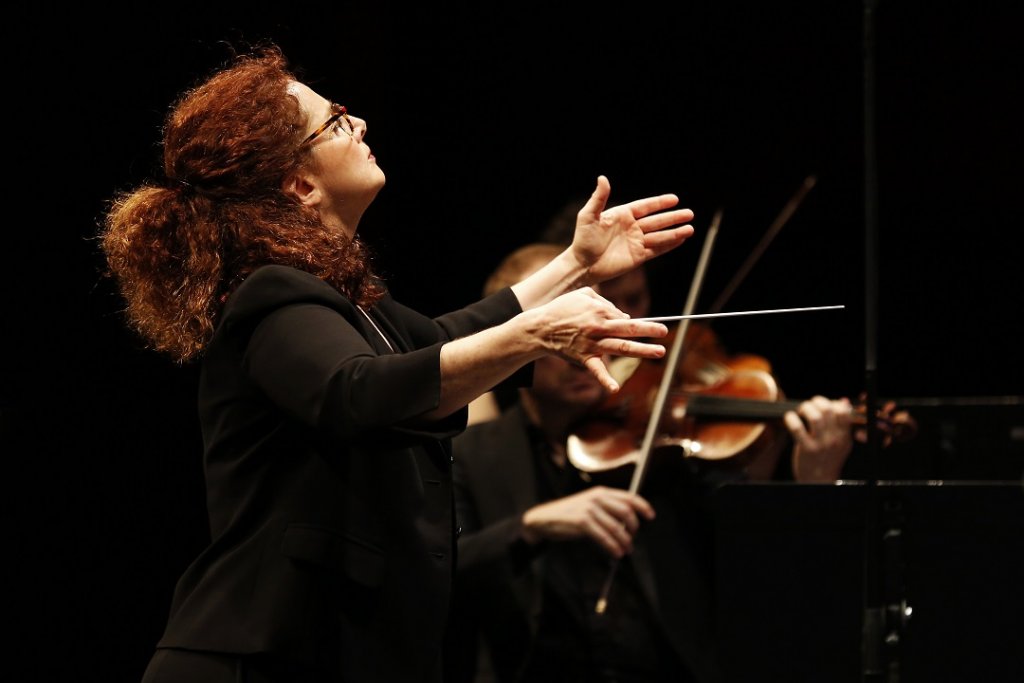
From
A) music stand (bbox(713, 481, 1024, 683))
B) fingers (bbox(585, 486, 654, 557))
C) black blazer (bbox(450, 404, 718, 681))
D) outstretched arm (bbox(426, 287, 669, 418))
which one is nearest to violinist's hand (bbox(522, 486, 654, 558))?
fingers (bbox(585, 486, 654, 557))

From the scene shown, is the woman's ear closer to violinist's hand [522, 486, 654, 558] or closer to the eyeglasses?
the eyeglasses

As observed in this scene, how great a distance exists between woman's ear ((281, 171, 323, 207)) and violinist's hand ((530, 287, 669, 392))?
469 millimetres

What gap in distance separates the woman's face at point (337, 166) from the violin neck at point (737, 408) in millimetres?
1281

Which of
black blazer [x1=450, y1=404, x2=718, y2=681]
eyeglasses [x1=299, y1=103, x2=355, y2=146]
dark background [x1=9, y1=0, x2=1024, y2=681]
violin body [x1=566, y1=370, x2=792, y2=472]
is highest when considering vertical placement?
eyeglasses [x1=299, y1=103, x2=355, y2=146]

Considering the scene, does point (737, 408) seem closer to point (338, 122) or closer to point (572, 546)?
point (572, 546)

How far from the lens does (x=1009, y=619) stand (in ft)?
6.22

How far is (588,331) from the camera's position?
1.25 metres

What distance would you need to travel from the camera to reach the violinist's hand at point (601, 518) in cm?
240

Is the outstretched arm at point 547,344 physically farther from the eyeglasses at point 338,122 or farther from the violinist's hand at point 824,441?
the violinist's hand at point 824,441

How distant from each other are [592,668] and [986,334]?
4.88 ft

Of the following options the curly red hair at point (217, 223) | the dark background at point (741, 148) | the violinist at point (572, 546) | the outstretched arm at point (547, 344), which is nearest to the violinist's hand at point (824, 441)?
the violinist at point (572, 546)

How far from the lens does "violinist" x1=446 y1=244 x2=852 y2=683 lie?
99.3 inches

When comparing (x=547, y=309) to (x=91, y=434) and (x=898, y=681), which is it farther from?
(x=91, y=434)

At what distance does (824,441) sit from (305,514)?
1462 mm
